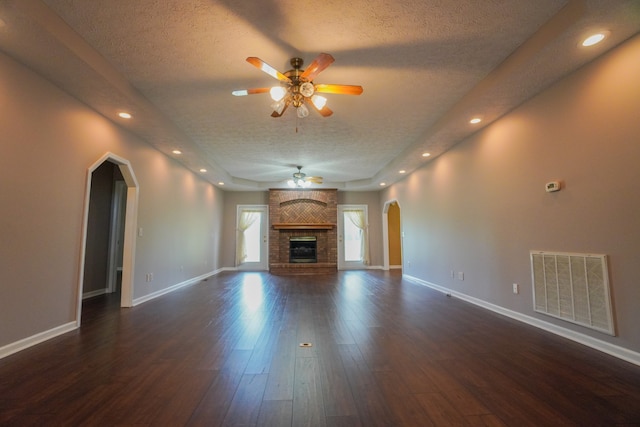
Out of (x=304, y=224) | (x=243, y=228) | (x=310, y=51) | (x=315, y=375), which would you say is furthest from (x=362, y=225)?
(x=315, y=375)

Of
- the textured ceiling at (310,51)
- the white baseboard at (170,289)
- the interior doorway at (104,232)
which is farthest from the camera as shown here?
the interior doorway at (104,232)

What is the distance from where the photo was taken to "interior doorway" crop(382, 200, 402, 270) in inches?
360

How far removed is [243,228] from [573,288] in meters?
8.07

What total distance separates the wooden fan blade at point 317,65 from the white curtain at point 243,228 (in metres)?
6.98

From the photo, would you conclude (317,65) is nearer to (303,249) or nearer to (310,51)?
(310,51)

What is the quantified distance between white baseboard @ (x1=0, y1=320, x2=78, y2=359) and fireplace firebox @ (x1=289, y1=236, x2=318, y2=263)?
6.16 metres

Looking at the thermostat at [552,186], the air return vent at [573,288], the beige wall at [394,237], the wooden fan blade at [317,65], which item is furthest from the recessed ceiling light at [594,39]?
the beige wall at [394,237]

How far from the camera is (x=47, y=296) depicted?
2812mm

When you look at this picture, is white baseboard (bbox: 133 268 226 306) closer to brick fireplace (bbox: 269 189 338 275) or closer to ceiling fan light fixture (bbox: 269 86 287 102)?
brick fireplace (bbox: 269 189 338 275)

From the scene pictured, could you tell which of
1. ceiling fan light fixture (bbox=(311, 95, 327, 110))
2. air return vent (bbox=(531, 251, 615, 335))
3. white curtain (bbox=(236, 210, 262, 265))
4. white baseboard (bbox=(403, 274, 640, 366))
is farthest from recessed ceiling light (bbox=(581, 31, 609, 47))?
white curtain (bbox=(236, 210, 262, 265))

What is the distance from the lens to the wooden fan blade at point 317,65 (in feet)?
7.75

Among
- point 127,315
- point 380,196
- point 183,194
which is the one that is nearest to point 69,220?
point 127,315

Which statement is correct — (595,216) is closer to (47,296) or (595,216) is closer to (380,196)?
(47,296)

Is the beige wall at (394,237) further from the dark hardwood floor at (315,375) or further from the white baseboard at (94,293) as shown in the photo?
the white baseboard at (94,293)
